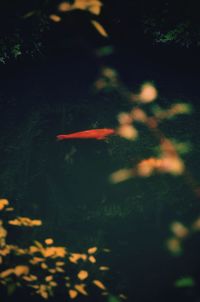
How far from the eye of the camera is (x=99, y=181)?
414 cm

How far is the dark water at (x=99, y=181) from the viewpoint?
3123mm

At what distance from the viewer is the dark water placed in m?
3.12

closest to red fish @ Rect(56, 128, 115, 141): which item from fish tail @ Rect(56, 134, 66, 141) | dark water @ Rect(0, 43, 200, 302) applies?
fish tail @ Rect(56, 134, 66, 141)

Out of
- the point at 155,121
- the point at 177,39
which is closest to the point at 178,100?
the point at 155,121

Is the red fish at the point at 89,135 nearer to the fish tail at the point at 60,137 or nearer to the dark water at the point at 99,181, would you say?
the fish tail at the point at 60,137

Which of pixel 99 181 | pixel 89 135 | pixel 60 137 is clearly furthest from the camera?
pixel 60 137

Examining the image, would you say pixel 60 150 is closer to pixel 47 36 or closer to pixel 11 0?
pixel 11 0

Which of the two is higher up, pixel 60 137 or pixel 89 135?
pixel 60 137

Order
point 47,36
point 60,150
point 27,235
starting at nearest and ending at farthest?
point 27,235, point 60,150, point 47,36

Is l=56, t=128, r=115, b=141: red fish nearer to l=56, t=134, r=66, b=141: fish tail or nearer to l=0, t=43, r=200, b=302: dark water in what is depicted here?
l=56, t=134, r=66, b=141: fish tail

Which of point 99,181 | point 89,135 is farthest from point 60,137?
point 99,181

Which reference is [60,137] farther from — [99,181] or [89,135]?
[99,181]

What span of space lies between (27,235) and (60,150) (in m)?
1.67

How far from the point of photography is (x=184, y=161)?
4.37m
